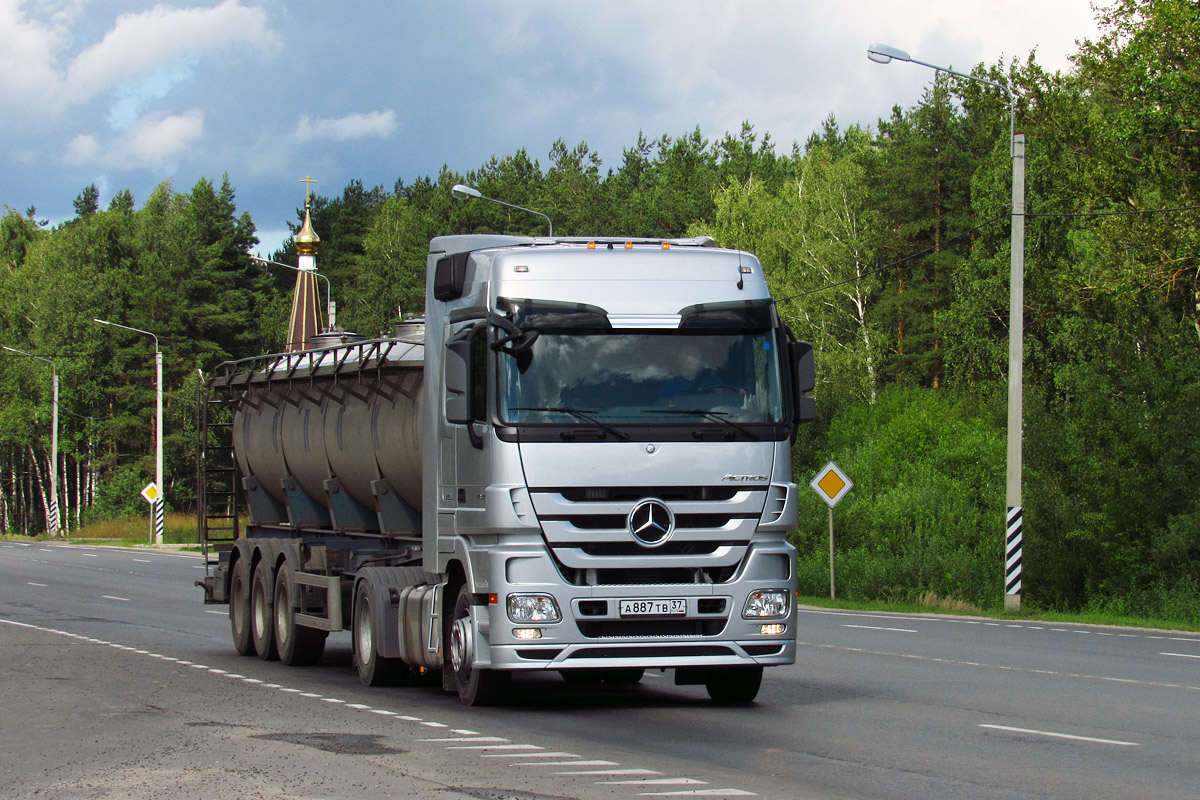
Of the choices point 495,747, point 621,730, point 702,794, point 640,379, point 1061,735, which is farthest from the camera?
point 640,379

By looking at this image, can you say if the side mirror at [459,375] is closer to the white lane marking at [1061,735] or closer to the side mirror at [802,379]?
the side mirror at [802,379]

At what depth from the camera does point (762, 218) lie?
6944 centimetres

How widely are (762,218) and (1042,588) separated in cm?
3980

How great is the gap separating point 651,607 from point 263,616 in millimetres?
7716

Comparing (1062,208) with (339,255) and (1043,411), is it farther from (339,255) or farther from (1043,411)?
A: (339,255)

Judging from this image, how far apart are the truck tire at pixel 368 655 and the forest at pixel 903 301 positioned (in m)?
16.4

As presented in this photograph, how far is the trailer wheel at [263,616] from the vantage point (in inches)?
715

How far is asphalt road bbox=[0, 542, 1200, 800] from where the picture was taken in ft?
30.1

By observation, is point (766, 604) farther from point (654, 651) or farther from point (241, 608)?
point (241, 608)

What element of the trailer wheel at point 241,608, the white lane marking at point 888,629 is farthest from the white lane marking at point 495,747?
the white lane marking at point 888,629

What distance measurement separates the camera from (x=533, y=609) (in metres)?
11.9

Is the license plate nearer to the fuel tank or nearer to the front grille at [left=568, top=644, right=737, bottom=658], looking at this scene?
the front grille at [left=568, top=644, right=737, bottom=658]

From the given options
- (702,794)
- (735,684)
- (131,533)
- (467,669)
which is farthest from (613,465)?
(131,533)

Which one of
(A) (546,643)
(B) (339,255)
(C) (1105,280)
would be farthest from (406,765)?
(B) (339,255)
